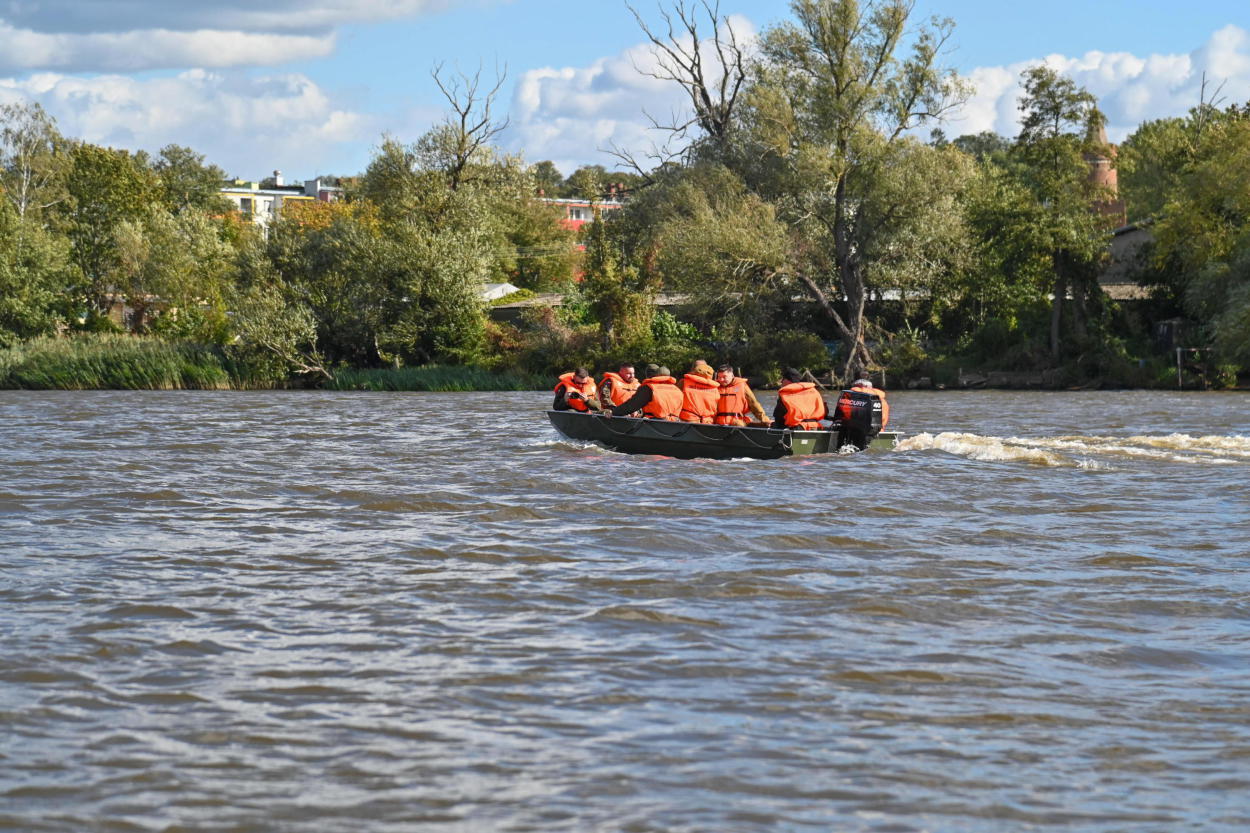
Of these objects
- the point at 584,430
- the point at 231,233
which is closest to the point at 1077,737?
the point at 584,430

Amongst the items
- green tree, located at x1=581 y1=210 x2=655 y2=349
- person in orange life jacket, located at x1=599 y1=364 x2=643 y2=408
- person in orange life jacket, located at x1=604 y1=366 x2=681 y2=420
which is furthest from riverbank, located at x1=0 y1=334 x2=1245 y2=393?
person in orange life jacket, located at x1=604 y1=366 x2=681 y2=420

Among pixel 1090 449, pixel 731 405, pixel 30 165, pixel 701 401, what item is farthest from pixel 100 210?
pixel 1090 449

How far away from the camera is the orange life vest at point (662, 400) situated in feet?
71.2

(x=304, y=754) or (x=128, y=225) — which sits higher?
(x=128, y=225)

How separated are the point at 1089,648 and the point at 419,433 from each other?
20022 millimetres

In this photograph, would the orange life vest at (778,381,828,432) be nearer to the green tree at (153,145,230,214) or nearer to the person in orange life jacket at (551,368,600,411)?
the person in orange life jacket at (551,368,600,411)

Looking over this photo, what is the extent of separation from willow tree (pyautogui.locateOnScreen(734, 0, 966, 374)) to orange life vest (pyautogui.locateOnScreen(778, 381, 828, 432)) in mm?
22718

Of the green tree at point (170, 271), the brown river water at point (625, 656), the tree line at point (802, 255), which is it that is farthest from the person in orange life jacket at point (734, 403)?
the green tree at point (170, 271)

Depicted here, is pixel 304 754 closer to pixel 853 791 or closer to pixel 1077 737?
pixel 853 791

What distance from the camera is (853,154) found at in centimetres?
4359

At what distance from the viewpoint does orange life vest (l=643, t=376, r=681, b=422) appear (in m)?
21.7

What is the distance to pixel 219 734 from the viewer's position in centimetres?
718

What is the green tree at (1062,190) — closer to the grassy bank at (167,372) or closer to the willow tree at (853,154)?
the willow tree at (853,154)

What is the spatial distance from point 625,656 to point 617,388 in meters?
15.1
